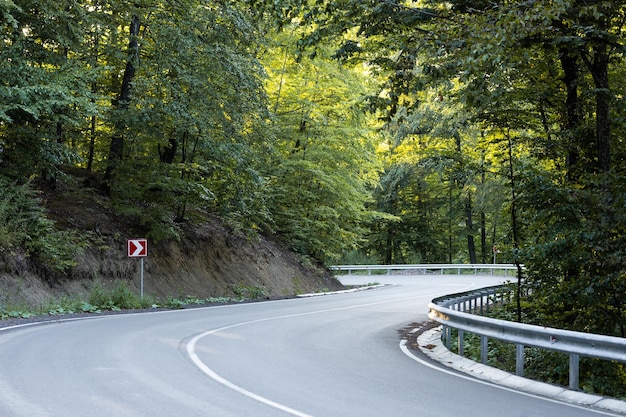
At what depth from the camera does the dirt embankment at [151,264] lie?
17.1m

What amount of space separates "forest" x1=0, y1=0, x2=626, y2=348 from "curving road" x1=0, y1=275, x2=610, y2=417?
3.48m

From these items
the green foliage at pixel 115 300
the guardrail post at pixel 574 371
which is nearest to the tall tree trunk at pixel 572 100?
the guardrail post at pixel 574 371

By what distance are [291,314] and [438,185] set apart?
116 feet

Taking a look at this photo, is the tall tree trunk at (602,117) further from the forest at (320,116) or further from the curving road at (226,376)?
the curving road at (226,376)

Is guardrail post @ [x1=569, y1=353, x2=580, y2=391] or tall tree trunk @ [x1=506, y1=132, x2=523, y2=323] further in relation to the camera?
tall tree trunk @ [x1=506, y1=132, x2=523, y2=323]

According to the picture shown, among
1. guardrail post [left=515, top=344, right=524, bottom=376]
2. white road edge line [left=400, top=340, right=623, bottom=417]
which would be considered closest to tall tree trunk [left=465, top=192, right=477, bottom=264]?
white road edge line [left=400, top=340, right=623, bottom=417]

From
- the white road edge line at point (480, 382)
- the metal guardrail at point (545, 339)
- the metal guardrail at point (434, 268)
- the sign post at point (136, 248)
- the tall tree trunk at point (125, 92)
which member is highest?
the tall tree trunk at point (125, 92)

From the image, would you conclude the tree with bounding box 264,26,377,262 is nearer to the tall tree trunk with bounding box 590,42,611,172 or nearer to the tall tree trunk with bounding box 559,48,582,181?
the tall tree trunk with bounding box 559,48,582,181

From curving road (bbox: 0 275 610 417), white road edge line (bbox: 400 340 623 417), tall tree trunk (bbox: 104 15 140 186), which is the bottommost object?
white road edge line (bbox: 400 340 623 417)

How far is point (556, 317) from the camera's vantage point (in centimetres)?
1127

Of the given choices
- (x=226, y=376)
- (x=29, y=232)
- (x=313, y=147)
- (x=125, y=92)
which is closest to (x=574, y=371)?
(x=226, y=376)

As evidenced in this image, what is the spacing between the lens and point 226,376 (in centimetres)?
803

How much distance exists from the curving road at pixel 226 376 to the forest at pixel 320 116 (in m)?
3.48

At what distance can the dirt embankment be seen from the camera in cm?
1714
